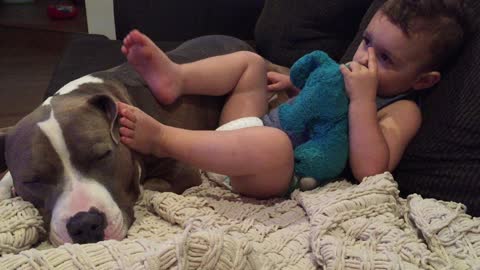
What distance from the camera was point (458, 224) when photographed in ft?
3.93

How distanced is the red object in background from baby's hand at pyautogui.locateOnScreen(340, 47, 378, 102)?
369 centimetres

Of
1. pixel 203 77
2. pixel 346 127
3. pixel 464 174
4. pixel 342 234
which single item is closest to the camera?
pixel 342 234

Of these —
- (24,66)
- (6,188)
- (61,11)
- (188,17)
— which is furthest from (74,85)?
(61,11)

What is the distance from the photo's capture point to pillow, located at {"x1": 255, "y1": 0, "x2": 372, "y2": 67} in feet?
6.57

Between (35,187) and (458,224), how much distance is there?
933 mm

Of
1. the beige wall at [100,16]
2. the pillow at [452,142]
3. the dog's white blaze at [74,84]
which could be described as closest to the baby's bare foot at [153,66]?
the dog's white blaze at [74,84]

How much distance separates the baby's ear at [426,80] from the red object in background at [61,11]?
3.75 m

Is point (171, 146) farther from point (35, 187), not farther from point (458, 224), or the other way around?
point (458, 224)

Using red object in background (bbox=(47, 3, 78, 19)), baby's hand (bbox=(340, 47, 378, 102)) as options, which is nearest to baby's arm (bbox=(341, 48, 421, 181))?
baby's hand (bbox=(340, 47, 378, 102))

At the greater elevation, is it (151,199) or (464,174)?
(464,174)

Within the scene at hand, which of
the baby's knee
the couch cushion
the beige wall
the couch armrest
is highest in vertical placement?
the baby's knee

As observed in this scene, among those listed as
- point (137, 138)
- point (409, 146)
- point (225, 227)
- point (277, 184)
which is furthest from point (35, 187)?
point (409, 146)

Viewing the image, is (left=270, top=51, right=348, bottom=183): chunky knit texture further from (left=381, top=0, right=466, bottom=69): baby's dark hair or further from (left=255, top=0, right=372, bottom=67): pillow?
(left=255, top=0, right=372, bottom=67): pillow

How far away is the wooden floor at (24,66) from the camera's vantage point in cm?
314
